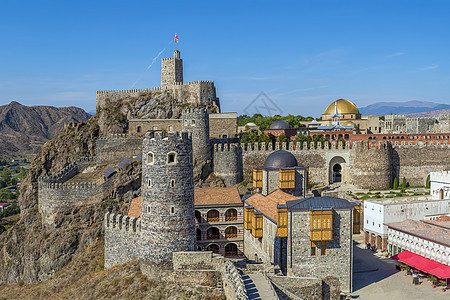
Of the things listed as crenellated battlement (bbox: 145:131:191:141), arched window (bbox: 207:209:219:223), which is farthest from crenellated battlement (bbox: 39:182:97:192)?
crenellated battlement (bbox: 145:131:191:141)

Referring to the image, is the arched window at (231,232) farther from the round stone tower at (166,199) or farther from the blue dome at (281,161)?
the round stone tower at (166,199)

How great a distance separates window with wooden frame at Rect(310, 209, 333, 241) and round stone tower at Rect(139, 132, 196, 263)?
605cm

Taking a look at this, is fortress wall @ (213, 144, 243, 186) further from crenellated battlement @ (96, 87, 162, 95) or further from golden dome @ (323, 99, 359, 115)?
golden dome @ (323, 99, 359, 115)

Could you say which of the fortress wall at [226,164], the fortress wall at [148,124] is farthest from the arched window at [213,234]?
the fortress wall at [148,124]

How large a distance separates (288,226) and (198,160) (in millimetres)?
19590

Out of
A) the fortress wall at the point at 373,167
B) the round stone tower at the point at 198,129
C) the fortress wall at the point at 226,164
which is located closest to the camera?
the round stone tower at the point at 198,129

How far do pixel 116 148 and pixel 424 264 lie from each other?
32197 mm

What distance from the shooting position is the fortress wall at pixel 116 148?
47.3 metres

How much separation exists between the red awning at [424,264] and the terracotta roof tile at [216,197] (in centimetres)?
1084

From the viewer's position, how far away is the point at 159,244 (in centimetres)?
2169

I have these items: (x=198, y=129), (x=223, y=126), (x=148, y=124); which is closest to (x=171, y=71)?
(x=148, y=124)

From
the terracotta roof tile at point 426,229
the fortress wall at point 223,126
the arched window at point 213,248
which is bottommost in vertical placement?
the arched window at point 213,248

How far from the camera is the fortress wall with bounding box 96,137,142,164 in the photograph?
47312 mm

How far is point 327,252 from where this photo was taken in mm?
22953
